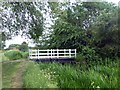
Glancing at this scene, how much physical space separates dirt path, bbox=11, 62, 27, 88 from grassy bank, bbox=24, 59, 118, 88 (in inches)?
2.2

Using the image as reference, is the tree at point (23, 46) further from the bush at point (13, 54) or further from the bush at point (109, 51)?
the bush at point (109, 51)

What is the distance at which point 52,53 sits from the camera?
3.23 m

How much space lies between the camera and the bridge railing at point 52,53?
3131 millimetres

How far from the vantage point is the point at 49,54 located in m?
3.21

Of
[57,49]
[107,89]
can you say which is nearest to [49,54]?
[57,49]

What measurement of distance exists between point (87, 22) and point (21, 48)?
3.01 feet

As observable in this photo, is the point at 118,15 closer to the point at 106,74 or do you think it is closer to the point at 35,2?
the point at 106,74

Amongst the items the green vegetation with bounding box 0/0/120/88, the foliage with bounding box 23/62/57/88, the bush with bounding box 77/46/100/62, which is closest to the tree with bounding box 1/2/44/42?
the green vegetation with bounding box 0/0/120/88

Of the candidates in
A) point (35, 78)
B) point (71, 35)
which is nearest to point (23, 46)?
point (35, 78)

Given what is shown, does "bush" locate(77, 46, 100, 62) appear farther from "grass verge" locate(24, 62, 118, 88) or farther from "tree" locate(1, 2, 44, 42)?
"tree" locate(1, 2, 44, 42)

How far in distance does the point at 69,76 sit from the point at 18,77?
58cm

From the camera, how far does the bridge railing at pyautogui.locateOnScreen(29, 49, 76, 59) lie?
3.13 meters

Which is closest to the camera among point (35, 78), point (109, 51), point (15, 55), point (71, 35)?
point (35, 78)

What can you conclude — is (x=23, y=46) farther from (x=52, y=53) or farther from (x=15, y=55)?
(x=52, y=53)
